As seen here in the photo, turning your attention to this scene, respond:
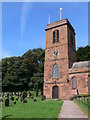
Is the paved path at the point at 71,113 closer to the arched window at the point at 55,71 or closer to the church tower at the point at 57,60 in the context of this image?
the church tower at the point at 57,60

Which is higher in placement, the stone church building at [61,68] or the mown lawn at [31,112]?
the stone church building at [61,68]

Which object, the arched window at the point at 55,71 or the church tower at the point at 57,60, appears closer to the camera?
the church tower at the point at 57,60

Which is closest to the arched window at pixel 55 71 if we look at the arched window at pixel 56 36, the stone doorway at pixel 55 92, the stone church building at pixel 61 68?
the stone church building at pixel 61 68

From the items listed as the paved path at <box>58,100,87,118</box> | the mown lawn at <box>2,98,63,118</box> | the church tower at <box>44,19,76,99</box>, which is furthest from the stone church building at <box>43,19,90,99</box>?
the paved path at <box>58,100,87,118</box>

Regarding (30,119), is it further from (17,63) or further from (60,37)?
(17,63)

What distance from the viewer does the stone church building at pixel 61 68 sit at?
2461cm

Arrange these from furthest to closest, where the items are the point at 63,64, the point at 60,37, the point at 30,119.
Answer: the point at 60,37 < the point at 63,64 < the point at 30,119

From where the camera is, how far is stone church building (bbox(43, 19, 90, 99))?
2461cm

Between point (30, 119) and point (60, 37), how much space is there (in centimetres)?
2368

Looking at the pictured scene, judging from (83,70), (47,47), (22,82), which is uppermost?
(47,47)

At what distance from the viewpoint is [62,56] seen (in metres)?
28.0

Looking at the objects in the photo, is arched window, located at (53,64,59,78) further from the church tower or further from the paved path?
the paved path

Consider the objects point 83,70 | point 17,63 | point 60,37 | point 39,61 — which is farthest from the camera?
point 39,61

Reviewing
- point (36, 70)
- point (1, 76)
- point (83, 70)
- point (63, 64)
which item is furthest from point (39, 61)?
point (83, 70)
